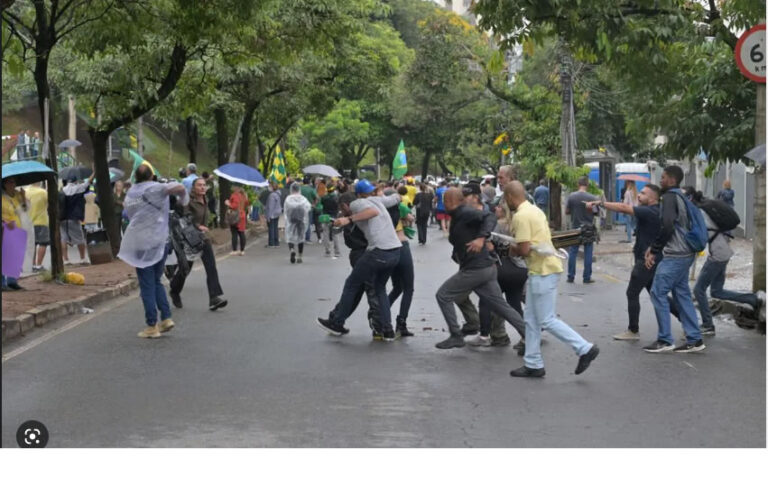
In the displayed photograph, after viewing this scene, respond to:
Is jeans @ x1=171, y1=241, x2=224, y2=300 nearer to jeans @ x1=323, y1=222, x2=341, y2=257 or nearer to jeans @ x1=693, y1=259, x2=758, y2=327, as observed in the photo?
jeans @ x1=693, y1=259, x2=758, y2=327

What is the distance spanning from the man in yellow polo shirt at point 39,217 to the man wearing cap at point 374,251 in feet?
26.9

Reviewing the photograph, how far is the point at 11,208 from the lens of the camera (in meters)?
15.4

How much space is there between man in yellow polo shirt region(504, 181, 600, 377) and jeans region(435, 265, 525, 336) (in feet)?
3.30

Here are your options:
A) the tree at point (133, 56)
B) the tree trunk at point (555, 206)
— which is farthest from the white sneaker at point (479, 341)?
the tree trunk at point (555, 206)

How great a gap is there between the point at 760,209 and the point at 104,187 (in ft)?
40.8

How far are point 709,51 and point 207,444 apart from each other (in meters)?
10.9

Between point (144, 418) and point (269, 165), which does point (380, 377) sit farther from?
point (269, 165)

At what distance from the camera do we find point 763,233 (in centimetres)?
1355

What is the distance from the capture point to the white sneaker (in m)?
11.2

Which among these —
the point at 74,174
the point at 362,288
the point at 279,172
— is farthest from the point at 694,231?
the point at 279,172

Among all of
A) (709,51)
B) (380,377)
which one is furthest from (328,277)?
(380,377)

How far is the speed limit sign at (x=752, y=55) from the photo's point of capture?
11156mm

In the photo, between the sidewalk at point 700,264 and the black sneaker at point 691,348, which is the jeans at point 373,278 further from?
the sidewalk at point 700,264

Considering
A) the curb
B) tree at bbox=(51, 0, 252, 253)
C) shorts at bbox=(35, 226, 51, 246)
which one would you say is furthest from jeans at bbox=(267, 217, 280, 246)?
the curb
